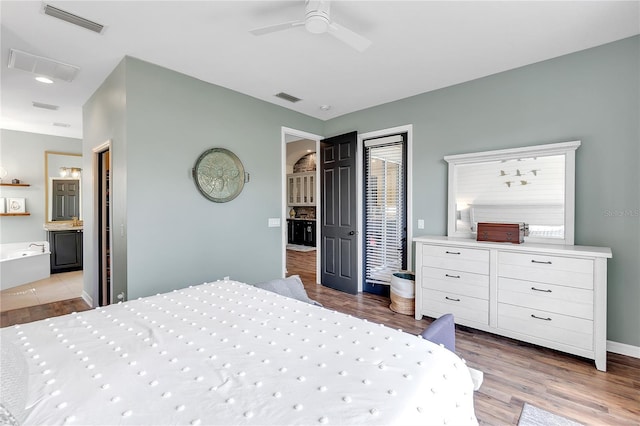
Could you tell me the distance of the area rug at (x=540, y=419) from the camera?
1705 mm

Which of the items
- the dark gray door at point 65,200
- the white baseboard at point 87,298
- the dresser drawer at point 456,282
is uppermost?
the dark gray door at point 65,200

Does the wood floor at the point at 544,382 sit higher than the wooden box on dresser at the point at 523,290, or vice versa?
the wooden box on dresser at the point at 523,290

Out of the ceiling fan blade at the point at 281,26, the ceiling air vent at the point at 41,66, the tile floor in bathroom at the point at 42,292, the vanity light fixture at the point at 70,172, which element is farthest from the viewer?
the vanity light fixture at the point at 70,172

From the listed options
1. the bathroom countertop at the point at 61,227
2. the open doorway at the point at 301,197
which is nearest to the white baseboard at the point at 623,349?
the open doorway at the point at 301,197

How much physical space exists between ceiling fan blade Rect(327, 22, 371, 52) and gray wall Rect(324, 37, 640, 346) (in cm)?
187

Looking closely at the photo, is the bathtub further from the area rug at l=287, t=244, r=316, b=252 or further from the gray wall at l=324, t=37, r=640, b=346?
the gray wall at l=324, t=37, r=640, b=346

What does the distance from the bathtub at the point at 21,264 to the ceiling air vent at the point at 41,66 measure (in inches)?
102

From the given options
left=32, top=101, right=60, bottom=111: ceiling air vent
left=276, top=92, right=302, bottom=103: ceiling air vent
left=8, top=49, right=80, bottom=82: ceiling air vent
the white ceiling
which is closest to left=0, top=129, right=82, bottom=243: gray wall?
left=32, top=101, right=60, bottom=111: ceiling air vent

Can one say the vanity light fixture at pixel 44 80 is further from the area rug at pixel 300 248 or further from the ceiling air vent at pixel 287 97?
the area rug at pixel 300 248

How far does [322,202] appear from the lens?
4758 millimetres

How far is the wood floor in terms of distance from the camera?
181cm

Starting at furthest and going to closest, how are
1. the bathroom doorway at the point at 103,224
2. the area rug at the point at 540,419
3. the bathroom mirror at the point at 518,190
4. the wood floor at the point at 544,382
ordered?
the bathroom doorway at the point at 103,224, the bathroom mirror at the point at 518,190, the wood floor at the point at 544,382, the area rug at the point at 540,419

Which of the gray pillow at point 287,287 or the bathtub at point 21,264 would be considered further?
the bathtub at point 21,264

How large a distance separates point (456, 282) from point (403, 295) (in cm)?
68
